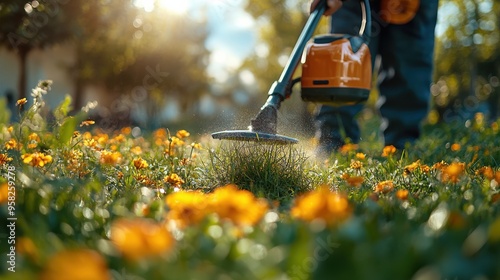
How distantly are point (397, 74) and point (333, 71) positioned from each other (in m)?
1.34

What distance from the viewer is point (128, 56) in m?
13.3

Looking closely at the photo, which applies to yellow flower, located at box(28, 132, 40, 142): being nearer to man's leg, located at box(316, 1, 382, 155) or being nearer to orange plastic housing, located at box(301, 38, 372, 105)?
orange plastic housing, located at box(301, 38, 372, 105)

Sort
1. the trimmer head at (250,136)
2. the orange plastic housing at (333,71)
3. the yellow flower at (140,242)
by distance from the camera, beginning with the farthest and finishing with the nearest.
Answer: the orange plastic housing at (333,71)
the trimmer head at (250,136)
the yellow flower at (140,242)

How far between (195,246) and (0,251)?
594 mm

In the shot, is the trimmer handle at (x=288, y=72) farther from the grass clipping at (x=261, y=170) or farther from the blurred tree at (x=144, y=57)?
the blurred tree at (x=144, y=57)

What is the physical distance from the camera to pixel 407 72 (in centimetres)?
429

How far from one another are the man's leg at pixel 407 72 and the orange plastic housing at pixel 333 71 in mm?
1081

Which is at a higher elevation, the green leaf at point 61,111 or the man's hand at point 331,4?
the man's hand at point 331,4

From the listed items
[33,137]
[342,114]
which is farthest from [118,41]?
[33,137]

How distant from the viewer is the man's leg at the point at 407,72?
13.9 ft

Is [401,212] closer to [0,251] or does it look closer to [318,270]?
[318,270]

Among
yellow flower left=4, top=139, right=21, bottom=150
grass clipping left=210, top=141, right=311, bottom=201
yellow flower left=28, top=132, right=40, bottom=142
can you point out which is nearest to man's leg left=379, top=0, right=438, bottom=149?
grass clipping left=210, top=141, right=311, bottom=201

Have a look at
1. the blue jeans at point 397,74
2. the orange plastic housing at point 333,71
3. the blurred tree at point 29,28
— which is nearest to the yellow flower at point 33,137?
the orange plastic housing at point 333,71

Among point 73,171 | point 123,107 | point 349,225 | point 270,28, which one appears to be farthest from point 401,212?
point 270,28
